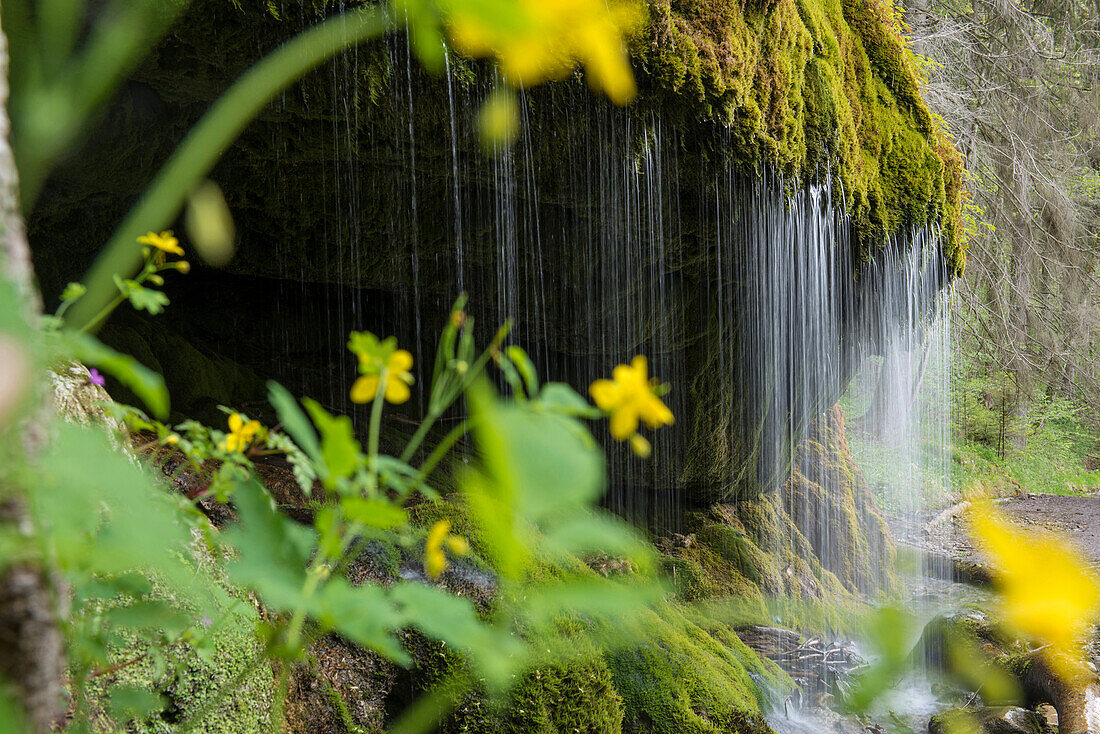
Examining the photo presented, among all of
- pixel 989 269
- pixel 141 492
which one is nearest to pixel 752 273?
pixel 141 492

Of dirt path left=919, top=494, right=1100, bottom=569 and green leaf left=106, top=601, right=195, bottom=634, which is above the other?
green leaf left=106, top=601, right=195, bottom=634

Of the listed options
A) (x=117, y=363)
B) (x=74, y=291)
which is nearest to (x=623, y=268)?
(x=74, y=291)

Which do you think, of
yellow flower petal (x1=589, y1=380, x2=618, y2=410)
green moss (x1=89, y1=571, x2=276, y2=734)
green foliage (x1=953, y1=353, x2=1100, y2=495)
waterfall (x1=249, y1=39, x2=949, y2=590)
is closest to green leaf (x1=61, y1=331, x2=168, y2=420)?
yellow flower petal (x1=589, y1=380, x2=618, y2=410)

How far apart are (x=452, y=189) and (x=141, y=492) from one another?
11.7 ft

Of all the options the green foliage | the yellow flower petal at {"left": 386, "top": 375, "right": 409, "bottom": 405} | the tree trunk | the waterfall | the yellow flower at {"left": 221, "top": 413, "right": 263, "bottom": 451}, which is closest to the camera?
the tree trunk

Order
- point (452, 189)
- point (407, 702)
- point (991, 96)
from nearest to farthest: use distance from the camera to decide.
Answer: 1. point (407, 702)
2. point (452, 189)
3. point (991, 96)

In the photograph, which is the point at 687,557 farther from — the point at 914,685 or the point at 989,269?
the point at 989,269

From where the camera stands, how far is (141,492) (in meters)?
0.41

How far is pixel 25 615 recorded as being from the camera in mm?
331

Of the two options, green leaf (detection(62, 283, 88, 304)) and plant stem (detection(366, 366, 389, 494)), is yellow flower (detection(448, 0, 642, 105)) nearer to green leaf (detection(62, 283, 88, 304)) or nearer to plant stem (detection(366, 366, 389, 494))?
plant stem (detection(366, 366, 389, 494))

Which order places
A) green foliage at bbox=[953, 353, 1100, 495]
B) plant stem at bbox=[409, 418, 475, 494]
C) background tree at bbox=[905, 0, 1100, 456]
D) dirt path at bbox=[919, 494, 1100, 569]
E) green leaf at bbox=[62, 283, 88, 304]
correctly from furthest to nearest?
green foliage at bbox=[953, 353, 1100, 495] < background tree at bbox=[905, 0, 1100, 456] < dirt path at bbox=[919, 494, 1100, 569] < green leaf at bbox=[62, 283, 88, 304] < plant stem at bbox=[409, 418, 475, 494]

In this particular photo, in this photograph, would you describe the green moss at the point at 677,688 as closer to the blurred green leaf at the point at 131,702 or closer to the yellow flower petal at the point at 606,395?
the blurred green leaf at the point at 131,702

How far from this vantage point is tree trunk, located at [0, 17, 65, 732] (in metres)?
0.32

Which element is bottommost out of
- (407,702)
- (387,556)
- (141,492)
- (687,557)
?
(687,557)
